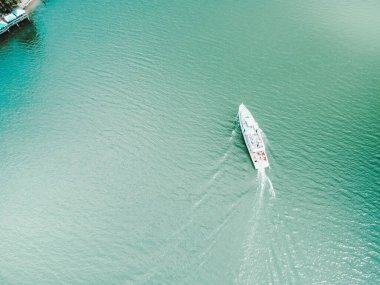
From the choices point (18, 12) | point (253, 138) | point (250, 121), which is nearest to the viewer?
point (253, 138)

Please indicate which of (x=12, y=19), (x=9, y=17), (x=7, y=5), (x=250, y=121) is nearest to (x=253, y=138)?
(x=250, y=121)

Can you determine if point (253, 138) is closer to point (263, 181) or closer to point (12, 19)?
point (263, 181)

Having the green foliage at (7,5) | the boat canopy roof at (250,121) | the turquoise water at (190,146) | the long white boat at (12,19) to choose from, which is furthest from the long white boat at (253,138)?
the green foliage at (7,5)

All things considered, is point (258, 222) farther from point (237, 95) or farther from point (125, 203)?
point (237, 95)

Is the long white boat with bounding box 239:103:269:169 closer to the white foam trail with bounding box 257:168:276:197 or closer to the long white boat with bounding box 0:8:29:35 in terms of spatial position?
the white foam trail with bounding box 257:168:276:197

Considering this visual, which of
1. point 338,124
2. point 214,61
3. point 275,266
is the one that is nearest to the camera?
point 275,266

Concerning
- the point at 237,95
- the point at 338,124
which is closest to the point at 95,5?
the point at 237,95

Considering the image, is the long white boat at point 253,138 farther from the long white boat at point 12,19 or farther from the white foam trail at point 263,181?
the long white boat at point 12,19
